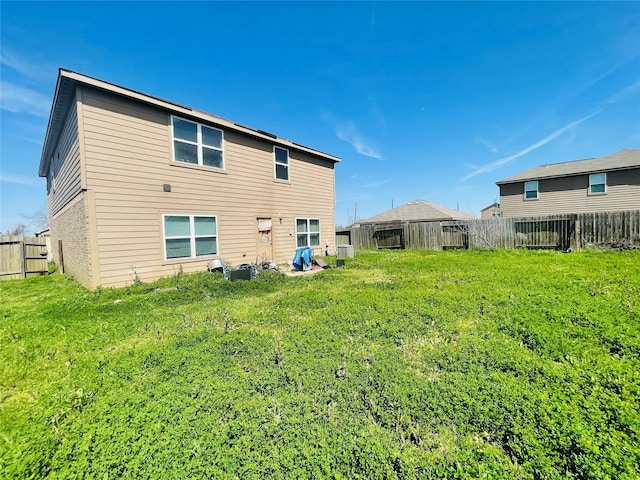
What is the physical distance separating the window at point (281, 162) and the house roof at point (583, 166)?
16685 millimetres

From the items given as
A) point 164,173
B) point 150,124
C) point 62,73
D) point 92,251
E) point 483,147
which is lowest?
point 92,251

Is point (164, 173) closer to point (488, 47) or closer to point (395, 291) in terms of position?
point (395, 291)

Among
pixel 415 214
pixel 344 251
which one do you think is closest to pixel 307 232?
pixel 344 251

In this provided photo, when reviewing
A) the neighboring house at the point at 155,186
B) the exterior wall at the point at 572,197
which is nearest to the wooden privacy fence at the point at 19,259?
the neighboring house at the point at 155,186

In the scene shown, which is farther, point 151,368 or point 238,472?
point 151,368

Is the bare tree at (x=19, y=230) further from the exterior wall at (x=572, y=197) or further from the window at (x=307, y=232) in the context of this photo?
the exterior wall at (x=572, y=197)

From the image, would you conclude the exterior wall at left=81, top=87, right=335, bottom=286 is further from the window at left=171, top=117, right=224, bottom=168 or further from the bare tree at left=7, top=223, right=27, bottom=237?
the bare tree at left=7, top=223, right=27, bottom=237

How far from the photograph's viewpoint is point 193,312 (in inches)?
194

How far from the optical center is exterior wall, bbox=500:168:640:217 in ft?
49.3

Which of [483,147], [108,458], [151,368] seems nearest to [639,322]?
[108,458]

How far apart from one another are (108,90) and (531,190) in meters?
23.4

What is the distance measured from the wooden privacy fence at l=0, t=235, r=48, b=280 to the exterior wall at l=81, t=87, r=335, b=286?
24.3 ft

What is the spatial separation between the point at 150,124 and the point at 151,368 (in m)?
7.31

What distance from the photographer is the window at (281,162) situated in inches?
433
